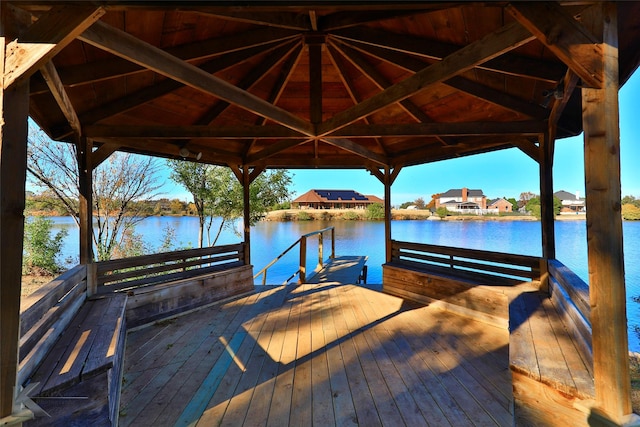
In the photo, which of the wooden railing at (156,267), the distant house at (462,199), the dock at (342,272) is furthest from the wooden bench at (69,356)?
the distant house at (462,199)

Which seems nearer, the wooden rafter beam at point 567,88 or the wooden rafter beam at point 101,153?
the wooden rafter beam at point 567,88

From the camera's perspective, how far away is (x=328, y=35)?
8.92 ft

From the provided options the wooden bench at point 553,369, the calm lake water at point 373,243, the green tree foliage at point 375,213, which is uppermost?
the green tree foliage at point 375,213

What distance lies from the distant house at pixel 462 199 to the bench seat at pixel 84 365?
151 ft

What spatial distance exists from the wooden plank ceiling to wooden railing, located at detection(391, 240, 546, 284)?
1561 mm

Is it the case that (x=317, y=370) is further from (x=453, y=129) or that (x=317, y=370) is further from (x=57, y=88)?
(x=57, y=88)

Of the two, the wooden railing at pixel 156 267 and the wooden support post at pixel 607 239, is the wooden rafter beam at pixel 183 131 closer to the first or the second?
the wooden railing at pixel 156 267

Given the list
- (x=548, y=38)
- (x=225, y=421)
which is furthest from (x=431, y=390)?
(x=548, y=38)

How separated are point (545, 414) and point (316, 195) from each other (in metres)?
40.0

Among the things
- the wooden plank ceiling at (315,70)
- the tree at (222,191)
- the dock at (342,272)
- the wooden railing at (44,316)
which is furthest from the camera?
the tree at (222,191)

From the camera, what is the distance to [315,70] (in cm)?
308

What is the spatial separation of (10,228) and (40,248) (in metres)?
9.74

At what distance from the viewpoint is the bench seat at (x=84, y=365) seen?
4.91 ft

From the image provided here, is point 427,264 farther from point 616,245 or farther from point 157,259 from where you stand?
point 157,259
